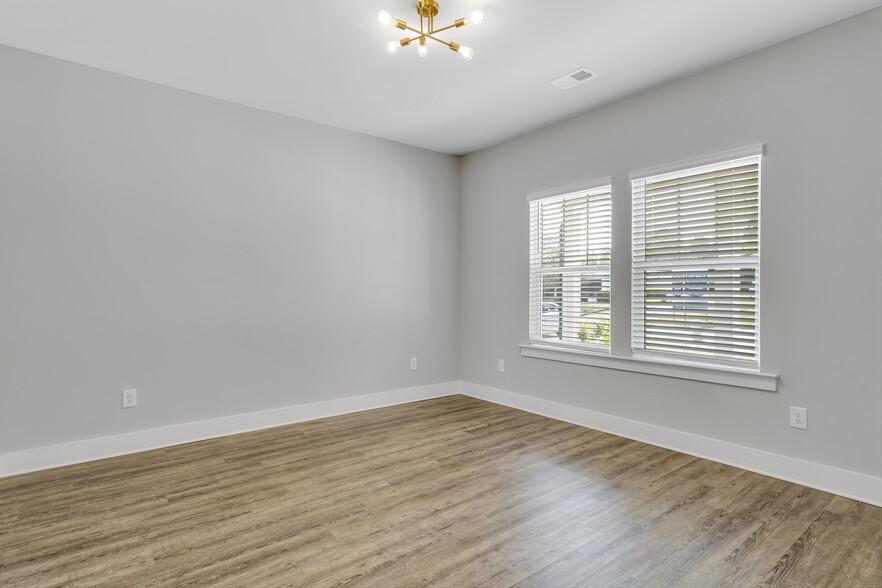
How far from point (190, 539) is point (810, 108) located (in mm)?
4065

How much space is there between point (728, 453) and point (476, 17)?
3.08 metres

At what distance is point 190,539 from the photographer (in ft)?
A: 7.09

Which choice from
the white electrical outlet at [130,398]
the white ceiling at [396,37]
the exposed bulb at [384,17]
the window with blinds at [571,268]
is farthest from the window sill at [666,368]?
the white electrical outlet at [130,398]

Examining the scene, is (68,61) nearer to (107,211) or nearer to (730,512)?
(107,211)

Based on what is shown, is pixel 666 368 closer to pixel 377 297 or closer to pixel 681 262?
pixel 681 262

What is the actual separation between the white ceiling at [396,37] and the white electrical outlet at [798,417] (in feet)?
7.32

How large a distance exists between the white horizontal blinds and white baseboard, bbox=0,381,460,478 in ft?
8.20

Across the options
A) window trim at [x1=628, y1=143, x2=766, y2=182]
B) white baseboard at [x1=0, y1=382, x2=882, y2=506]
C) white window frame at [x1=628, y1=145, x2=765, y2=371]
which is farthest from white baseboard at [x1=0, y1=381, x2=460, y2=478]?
window trim at [x1=628, y1=143, x2=766, y2=182]

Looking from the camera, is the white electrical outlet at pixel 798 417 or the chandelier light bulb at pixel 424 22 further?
the white electrical outlet at pixel 798 417

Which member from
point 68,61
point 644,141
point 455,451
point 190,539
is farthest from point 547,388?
point 68,61

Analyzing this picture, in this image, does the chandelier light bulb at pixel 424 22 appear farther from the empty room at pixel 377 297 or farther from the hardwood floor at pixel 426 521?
the hardwood floor at pixel 426 521

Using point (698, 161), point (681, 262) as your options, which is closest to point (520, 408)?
point (681, 262)

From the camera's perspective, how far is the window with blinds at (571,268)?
154 inches

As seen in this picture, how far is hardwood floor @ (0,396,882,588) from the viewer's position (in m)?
1.91
